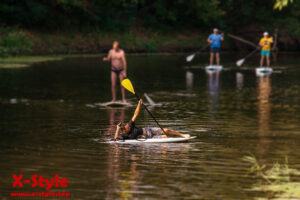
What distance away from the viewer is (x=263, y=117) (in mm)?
16625

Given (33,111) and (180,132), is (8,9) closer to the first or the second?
(33,111)

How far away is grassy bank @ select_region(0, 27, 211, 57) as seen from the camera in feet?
146

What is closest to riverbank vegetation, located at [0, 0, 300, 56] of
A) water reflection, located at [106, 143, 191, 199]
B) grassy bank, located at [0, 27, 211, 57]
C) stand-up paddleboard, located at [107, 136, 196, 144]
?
grassy bank, located at [0, 27, 211, 57]

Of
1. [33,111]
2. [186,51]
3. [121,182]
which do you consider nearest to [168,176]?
[121,182]

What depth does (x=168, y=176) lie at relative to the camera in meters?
10.0

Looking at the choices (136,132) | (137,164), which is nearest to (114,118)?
(136,132)

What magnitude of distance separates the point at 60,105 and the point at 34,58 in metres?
23.0

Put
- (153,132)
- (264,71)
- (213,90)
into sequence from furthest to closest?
(264,71)
(213,90)
(153,132)

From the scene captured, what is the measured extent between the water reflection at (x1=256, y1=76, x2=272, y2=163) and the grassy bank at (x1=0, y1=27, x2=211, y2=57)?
20.8 metres

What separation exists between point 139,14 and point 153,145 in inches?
1950

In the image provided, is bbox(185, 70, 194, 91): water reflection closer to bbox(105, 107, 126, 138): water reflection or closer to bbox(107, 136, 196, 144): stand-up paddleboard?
bbox(105, 107, 126, 138): water reflection

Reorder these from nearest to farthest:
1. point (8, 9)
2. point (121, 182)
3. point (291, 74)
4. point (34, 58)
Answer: point (121, 182) → point (291, 74) → point (34, 58) → point (8, 9)

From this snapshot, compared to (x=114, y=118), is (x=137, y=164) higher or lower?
lower

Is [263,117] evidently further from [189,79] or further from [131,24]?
[131,24]
